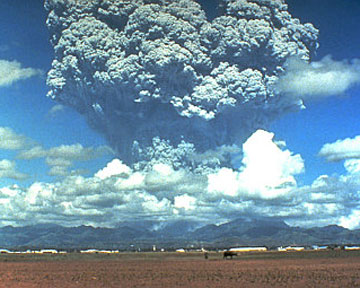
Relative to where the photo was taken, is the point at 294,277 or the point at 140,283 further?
the point at 294,277

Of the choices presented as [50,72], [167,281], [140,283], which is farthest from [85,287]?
[50,72]

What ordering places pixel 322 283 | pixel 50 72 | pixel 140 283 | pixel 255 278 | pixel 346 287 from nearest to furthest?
pixel 346 287
pixel 322 283
pixel 140 283
pixel 255 278
pixel 50 72

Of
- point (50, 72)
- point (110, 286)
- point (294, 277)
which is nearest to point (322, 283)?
point (294, 277)

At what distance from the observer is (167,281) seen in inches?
1900

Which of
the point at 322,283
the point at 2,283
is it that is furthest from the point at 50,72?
the point at 322,283

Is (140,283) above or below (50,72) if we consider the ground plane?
below

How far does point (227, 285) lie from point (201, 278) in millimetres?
8361

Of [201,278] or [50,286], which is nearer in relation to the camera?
[50,286]

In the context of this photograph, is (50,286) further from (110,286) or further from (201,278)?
(201,278)

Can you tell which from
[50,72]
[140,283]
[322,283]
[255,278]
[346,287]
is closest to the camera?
[346,287]

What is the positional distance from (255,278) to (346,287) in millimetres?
11424

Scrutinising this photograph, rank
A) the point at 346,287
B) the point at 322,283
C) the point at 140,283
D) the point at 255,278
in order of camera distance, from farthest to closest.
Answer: the point at 255,278 → the point at 140,283 → the point at 322,283 → the point at 346,287

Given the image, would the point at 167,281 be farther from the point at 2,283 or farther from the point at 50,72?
the point at 50,72

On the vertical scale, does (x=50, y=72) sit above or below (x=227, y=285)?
above
